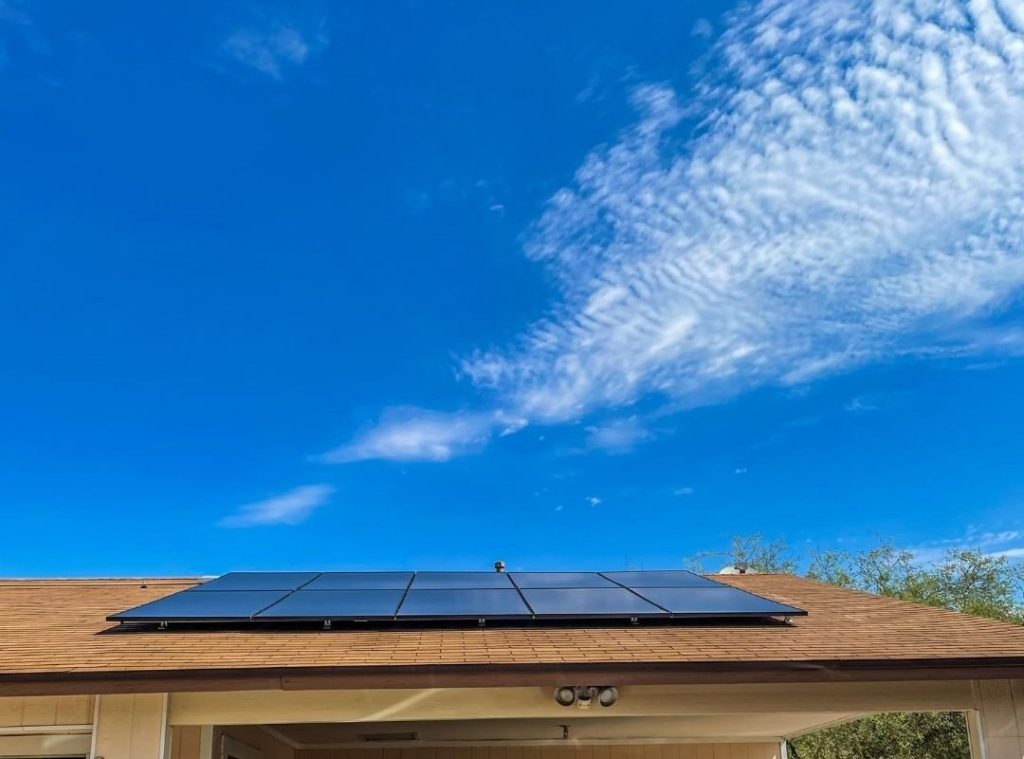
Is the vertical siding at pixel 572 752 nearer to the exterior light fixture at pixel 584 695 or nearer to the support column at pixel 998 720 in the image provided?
the support column at pixel 998 720

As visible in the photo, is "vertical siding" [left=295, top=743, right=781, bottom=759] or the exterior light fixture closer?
the exterior light fixture

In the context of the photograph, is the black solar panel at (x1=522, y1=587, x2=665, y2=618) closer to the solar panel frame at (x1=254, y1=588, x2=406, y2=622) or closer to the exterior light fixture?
the exterior light fixture

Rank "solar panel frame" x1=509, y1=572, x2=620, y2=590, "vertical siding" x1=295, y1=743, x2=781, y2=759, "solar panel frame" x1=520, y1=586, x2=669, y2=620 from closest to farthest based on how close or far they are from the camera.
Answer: "solar panel frame" x1=520, y1=586, x2=669, y2=620 → "solar panel frame" x1=509, y1=572, x2=620, y2=590 → "vertical siding" x1=295, y1=743, x2=781, y2=759

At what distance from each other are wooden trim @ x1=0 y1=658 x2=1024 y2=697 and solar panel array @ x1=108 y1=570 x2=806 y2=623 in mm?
1169

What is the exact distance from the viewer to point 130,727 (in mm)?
6605

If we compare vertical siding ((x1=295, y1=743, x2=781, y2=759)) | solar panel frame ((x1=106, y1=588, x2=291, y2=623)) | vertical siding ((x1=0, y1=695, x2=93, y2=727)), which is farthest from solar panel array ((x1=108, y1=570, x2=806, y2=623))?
vertical siding ((x1=295, y1=743, x2=781, y2=759))

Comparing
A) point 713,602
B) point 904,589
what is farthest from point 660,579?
point 904,589

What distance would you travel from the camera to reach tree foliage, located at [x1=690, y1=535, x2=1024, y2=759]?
15578mm

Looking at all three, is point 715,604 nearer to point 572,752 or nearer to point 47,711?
point 572,752

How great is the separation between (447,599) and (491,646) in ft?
4.85

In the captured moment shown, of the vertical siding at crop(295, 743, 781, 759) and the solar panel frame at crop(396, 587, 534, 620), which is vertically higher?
the solar panel frame at crop(396, 587, 534, 620)

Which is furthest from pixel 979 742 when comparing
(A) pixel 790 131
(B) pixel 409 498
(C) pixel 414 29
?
(B) pixel 409 498

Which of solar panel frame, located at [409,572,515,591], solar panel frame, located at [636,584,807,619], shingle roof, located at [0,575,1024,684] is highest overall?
solar panel frame, located at [409,572,515,591]

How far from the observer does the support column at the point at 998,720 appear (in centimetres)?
707
